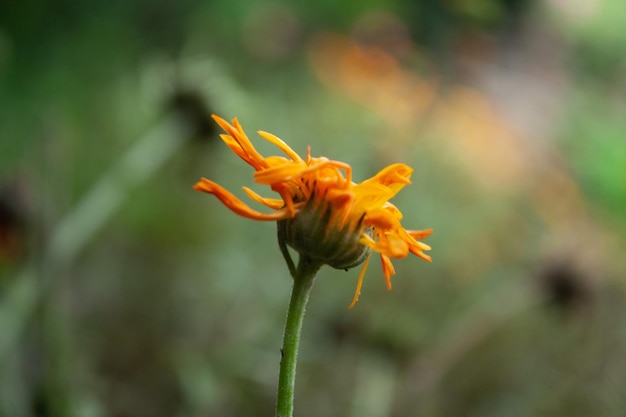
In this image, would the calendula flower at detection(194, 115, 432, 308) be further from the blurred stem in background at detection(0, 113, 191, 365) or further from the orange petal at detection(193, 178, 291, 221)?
the blurred stem in background at detection(0, 113, 191, 365)

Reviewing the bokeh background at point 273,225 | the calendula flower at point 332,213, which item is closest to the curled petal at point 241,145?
the calendula flower at point 332,213

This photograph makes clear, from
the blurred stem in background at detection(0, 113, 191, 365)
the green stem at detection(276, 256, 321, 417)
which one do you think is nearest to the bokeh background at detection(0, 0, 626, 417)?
the blurred stem in background at detection(0, 113, 191, 365)

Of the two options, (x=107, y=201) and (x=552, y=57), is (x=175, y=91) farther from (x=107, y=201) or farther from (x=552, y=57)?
(x=552, y=57)

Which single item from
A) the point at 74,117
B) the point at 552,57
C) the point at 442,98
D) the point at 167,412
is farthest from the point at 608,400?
the point at 552,57

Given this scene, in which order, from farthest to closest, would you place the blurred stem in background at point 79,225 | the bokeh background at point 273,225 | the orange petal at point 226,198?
the bokeh background at point 273,225
the blurred stem in background at point 79,225
the orange petal at point 226,198

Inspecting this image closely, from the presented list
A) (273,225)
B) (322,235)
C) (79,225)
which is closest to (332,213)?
(322,235)

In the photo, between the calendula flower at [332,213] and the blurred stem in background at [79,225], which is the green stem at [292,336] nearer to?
the calendula flower at [332,213]

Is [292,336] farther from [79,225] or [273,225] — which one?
[273,225]

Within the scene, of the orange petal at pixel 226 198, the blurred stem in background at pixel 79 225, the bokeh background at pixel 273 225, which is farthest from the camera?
the bokeh background at pixel 273 225
